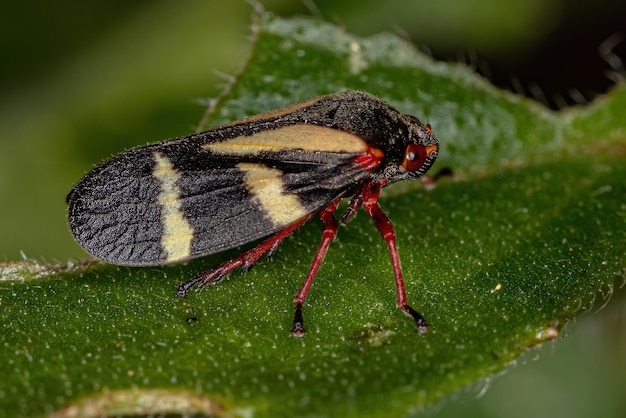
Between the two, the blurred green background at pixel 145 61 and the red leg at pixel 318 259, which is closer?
the red leg at pixel 318 259

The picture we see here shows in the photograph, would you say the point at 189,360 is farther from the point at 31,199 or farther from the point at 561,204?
the point at 31,199

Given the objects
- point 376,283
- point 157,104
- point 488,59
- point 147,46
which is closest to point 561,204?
point 376,283

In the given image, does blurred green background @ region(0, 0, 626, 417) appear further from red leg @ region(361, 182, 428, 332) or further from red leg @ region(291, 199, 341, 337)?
red leg @ region(291, 199, 341, 337)

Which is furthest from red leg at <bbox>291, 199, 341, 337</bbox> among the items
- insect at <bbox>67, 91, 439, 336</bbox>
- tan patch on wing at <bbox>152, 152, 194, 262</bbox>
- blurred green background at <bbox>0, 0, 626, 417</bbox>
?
blurred green background at <bbox>0, 0, 626, 417</bbox>

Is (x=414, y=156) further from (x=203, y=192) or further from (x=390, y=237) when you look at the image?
(x=203, y=192)

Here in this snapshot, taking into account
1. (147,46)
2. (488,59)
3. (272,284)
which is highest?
(147,46)

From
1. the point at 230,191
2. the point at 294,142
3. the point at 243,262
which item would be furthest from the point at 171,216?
the point at 294,142

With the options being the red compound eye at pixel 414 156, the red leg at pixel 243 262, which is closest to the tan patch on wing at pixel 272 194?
the red leg at pixel 243 262

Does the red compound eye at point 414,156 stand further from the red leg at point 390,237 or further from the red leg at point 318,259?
the red leg at point 318,259
